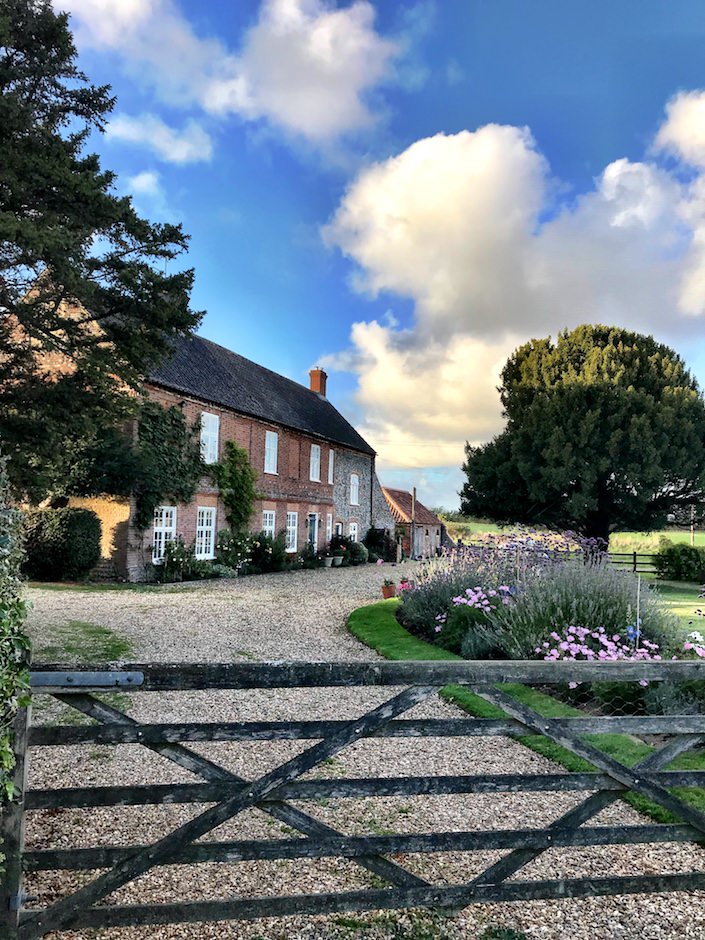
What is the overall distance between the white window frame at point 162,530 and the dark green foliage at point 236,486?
103 inches

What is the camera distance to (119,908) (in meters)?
2.50

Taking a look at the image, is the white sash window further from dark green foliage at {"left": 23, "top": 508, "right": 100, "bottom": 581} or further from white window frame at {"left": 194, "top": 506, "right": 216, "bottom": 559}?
dark green foliage at {"left": 23, "top": 508, "right": 100, "bottom": 581}

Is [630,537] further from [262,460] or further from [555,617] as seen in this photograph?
[555,617]

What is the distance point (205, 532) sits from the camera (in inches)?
832

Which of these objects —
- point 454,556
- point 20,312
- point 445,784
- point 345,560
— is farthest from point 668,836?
point 345,560

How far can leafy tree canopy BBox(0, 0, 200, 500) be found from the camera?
848 cm

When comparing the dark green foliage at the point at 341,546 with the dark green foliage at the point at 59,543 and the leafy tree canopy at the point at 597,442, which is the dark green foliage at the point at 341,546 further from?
the dark green foliage at the point at 59,543

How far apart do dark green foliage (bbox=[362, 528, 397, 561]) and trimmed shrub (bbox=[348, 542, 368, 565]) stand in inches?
123

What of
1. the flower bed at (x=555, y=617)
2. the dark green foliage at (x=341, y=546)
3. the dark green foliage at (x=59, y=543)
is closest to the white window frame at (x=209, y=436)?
the dark green foliage at (x=59, y=543)

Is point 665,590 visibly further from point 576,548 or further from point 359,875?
point 359,875

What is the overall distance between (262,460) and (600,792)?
22645 mm

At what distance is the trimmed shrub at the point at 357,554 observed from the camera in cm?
3062

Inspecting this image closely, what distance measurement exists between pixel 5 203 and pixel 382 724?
9356 mm

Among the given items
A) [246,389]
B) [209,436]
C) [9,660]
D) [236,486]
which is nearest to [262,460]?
[236,486]
